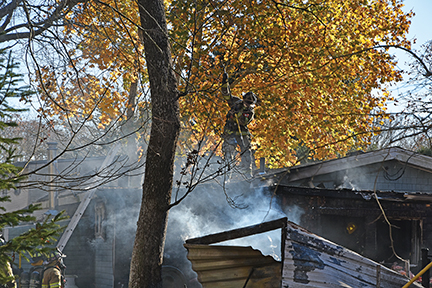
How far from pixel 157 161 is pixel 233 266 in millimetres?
1972

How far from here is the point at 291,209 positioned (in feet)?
32.4

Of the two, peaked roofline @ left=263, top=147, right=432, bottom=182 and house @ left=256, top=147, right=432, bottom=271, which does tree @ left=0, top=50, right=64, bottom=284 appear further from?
peaked roofline @ left=263, top=147, right=432, bottom=182

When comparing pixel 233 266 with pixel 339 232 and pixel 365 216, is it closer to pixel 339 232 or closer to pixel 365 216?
pixel 339 232

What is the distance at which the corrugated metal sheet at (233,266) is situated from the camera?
538 centimetres

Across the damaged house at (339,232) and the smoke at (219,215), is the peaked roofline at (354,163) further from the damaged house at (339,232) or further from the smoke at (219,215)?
the smoke at (219,215)

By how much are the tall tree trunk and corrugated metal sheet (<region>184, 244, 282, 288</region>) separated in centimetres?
66

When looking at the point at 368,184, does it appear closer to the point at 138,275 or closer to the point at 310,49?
the point at 310,49

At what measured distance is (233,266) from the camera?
5555 millimetres

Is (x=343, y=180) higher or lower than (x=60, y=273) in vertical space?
higher

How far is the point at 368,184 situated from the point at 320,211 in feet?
14.9

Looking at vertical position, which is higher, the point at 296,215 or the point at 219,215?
the point at 296,215

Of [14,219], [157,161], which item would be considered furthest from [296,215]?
[14,219]

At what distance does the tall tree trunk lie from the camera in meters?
5.86

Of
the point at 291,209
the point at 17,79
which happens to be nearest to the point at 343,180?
the point at 291,209
